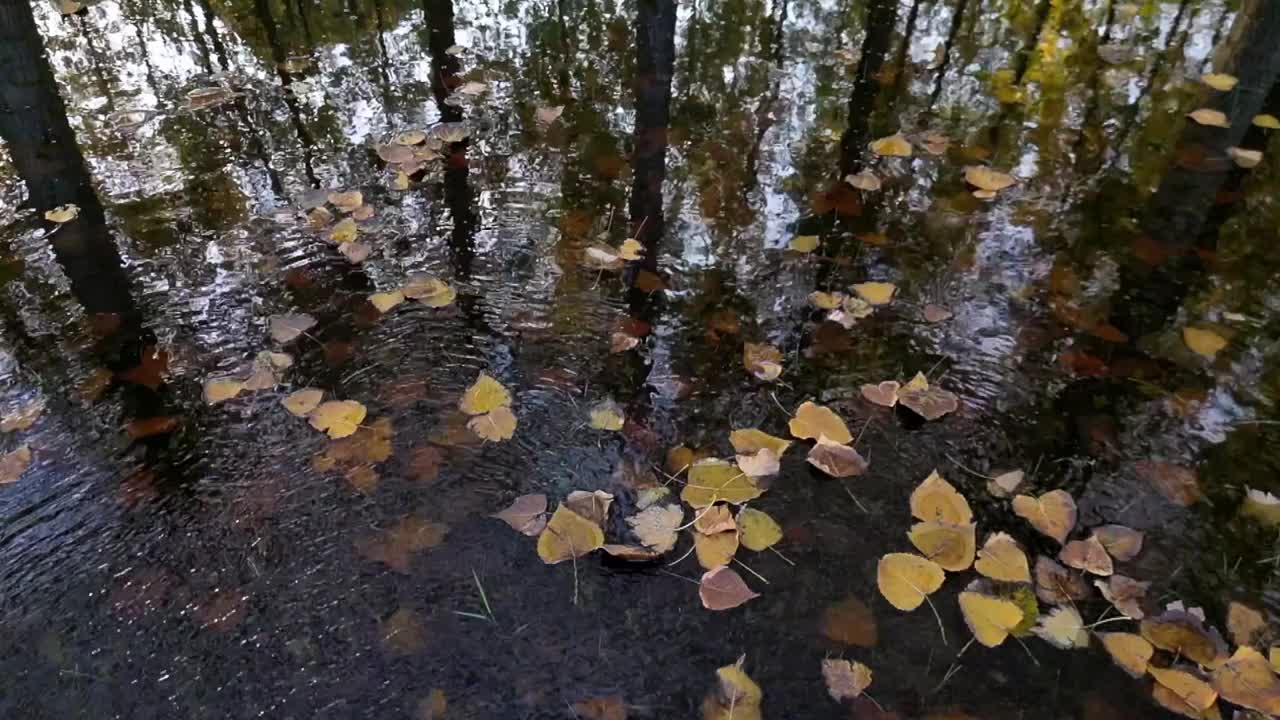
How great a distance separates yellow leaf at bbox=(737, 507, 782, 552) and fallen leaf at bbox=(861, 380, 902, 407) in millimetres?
571

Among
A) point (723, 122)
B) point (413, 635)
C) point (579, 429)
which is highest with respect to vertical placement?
point (723, 122)

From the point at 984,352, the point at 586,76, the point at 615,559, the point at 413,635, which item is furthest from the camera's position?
the point at 586,76

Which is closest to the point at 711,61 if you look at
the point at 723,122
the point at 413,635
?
the point at 723,122

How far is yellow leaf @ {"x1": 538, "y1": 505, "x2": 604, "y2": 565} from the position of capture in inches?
76.9

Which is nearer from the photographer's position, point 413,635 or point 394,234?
point 413,635

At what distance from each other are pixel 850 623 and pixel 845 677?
0.14 m

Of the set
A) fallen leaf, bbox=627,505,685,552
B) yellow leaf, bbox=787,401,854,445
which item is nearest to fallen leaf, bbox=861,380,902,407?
yellow leaf, bbox=787,401,854,445

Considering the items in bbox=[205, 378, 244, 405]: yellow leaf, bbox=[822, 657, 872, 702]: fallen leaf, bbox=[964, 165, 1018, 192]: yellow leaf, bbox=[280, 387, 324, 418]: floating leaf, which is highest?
bbox=[964, 165, 1018, 192]: yellow leaf

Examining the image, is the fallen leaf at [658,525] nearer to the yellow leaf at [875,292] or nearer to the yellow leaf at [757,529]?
the yellow leaf at [757,529]

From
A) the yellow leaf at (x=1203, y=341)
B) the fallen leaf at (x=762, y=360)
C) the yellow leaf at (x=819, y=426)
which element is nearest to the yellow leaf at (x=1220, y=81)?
the yellow leaf at (x=1203, y=341)

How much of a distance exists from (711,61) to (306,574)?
342 centimetres

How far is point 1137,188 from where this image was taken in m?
3.33

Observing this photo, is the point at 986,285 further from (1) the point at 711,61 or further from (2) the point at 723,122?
(1) the point at 711,61

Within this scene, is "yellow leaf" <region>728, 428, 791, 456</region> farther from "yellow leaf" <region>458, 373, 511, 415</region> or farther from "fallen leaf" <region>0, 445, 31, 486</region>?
"fallen leaf" <region>0, 445, 31, 486</region>
